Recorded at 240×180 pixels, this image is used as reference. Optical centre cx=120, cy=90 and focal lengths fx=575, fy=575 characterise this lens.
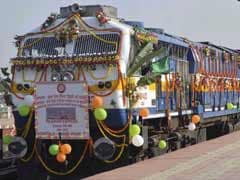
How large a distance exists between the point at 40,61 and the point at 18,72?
0.64m

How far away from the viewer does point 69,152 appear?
12000mm

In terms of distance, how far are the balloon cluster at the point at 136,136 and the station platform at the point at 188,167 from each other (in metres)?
0.44

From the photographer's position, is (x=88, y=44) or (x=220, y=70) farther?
(x=220, y=70)

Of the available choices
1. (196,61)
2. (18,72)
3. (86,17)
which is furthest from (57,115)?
(196,61)

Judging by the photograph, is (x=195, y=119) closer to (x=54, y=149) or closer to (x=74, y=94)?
(x=74, y=94)

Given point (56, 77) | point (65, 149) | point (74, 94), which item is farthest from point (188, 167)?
point (56, 77)

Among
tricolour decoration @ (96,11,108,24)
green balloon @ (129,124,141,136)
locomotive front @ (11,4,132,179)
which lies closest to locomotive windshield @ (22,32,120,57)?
locomotive front @ (11,4,132,179)

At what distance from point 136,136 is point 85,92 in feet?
4.60

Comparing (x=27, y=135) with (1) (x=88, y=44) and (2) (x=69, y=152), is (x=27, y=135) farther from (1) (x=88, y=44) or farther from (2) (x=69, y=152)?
(1) (x=88, y=44)

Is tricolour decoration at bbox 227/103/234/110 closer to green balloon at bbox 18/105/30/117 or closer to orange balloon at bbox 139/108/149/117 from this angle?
orange balloon at bbox 139/108/149/117

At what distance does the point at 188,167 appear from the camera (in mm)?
11031

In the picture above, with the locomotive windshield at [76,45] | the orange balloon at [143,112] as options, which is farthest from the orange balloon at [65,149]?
the locomotive windshield at [76,45]

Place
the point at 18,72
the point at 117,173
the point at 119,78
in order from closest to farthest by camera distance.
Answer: the point at 117,173 < the point at 119,78 < the point at 18,72

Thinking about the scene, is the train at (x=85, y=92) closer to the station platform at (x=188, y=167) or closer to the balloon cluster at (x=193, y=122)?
the station platform at (x=188, y=167)
